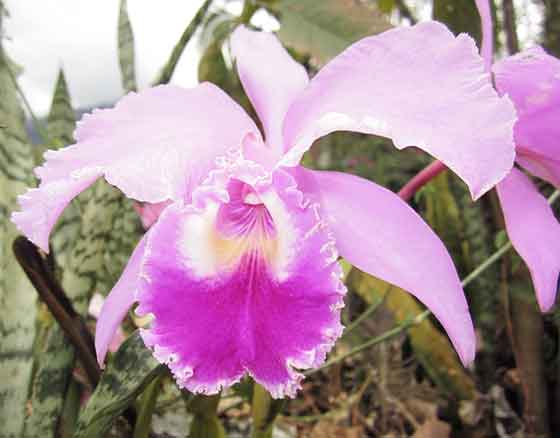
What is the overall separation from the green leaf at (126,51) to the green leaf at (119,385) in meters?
0.38

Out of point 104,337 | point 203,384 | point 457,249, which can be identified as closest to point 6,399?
point 104,337

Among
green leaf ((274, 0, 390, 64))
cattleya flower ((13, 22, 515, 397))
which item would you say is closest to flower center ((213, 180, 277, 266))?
cattleya flower ((13, 22, 515, 397))

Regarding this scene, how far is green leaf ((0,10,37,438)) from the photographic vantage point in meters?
0.66

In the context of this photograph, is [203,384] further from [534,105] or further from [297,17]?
[297,17]

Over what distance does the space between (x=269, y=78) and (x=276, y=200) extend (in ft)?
0.48

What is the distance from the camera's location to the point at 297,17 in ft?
2.85

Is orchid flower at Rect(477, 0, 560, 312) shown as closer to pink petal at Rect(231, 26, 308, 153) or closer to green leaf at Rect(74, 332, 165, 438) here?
pink petal at Rect(231, 26, 308, 153)

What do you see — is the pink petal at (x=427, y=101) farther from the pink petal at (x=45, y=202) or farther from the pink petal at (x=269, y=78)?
the pink petal at (x=45, y=202)

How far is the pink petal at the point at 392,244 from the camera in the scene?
477mm

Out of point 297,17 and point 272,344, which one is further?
point 297,17

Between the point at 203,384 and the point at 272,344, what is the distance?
0.06 metres

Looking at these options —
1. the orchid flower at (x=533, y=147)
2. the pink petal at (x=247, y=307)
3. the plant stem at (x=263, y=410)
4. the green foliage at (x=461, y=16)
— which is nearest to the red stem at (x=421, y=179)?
the orchid flower at (x=533, y=147)

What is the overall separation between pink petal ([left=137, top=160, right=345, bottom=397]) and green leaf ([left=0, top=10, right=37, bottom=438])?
0.28m

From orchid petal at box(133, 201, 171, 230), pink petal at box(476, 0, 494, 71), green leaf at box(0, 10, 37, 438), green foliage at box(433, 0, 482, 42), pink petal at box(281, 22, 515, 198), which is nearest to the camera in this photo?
pink petal at box(281, 22, 515, 198)
